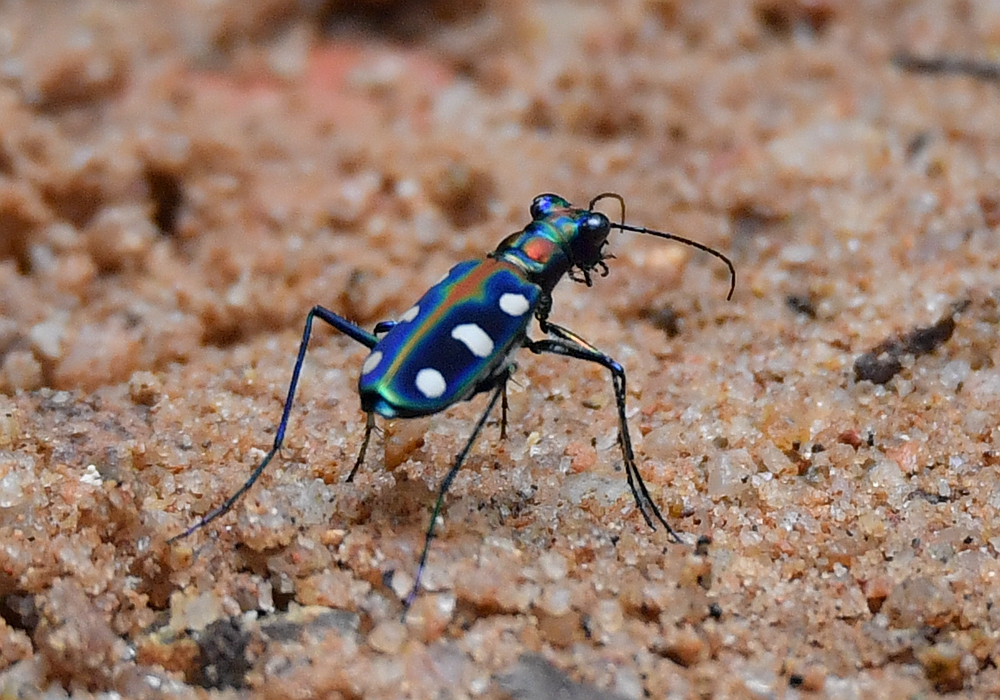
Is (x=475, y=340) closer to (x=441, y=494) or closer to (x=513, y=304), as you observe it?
(x=513, y=304)

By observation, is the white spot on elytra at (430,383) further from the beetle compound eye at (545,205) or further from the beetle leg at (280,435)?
the beetle compound eye at (545,205)

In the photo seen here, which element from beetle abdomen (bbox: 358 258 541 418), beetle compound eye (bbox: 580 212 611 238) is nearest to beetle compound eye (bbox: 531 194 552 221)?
beetle compound eye (bbox: 580 212 611 238)

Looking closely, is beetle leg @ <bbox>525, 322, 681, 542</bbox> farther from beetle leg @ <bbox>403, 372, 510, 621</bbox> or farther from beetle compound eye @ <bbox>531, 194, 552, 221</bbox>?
beetle compound eye @ <bbox>531, 194, 552, 221</bbox>

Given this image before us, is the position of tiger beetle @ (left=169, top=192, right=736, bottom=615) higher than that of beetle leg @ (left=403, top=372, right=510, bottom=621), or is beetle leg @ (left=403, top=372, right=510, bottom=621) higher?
tiger beetle @ (left=169, top=192, right=736, bottom=615)

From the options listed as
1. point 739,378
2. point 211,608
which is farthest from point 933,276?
point 211,608

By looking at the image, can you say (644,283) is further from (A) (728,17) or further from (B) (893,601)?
(A) (728,17)
